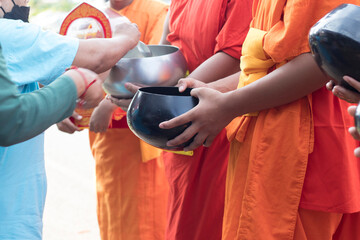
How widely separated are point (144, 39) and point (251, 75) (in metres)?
1.28

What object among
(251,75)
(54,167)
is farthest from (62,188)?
(251,75)

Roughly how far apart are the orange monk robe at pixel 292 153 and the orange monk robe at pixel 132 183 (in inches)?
51.1

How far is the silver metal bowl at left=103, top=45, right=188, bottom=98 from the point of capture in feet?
6.08

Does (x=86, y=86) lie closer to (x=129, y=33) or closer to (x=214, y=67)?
(x=129, y=33)

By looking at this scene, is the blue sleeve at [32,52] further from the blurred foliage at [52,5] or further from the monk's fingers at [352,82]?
the blurred foliage at [52,5]

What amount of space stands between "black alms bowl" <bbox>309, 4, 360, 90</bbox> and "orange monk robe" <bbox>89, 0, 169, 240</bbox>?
65.9 inches

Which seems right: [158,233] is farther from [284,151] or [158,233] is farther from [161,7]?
[284,151]

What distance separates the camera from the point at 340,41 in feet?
3.77

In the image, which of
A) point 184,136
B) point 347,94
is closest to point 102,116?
point 184,136

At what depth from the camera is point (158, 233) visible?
→ 2842 mm

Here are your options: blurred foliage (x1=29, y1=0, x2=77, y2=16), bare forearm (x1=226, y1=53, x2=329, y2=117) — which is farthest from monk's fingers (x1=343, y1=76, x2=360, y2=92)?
blurred foliage (x1=29, y1=0, x2=77, y2=16)

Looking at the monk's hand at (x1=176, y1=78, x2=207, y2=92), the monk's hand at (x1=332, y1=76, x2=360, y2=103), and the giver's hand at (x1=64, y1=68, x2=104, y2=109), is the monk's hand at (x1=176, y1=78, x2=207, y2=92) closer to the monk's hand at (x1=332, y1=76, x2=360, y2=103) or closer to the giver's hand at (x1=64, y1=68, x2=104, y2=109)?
the giver's hand at (x1=64, y1=68, x2=104, y2=109)

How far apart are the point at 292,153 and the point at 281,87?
0.19 metres

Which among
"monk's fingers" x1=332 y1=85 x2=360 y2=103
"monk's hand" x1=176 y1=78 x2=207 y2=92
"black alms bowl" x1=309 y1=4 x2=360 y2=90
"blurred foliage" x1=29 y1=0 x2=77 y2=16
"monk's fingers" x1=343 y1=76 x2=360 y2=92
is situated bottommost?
"blurred foliage" x1=29 y1=0 x2=77 y2=16
